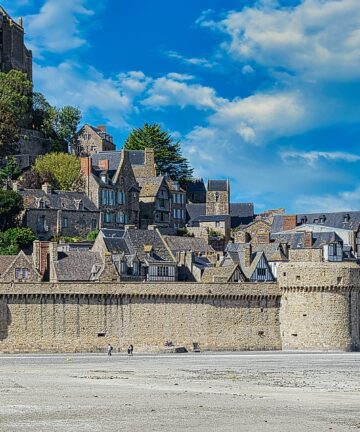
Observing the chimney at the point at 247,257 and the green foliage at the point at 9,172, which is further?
the green foliage at the point at 9,172

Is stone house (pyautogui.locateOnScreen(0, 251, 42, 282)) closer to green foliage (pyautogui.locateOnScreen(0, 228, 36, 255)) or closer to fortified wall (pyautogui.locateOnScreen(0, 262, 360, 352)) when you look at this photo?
fortified wall (pyautogui.locateOnScreen(0, 262, 360, 352))

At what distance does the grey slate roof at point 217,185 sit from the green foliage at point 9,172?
19445 mm

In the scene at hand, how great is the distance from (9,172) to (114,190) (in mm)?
8649

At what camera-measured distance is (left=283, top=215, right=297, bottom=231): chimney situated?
9255 cm

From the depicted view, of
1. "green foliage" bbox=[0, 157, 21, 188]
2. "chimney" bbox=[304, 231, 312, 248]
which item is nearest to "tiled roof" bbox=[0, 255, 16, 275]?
"green foliage" bbox=[0, 157, 21, 188]

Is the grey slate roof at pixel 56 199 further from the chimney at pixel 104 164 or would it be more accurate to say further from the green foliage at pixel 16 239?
the chimney at pixel 104 164

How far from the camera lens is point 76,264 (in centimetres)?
6444

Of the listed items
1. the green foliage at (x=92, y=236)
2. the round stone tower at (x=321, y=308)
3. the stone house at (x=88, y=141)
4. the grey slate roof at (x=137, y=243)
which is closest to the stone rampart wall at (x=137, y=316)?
the round stone tower at (x=321, y=308)

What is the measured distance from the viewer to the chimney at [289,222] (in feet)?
304

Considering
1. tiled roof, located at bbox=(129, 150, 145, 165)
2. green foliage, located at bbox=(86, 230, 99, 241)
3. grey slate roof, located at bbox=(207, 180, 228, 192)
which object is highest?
tiled roof, located at bbox=(129, 150, 145, 165)

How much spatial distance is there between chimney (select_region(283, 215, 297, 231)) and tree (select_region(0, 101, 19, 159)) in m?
24.3

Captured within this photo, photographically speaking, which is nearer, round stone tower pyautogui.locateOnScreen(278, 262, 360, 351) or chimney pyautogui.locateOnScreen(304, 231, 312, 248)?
round stone tower pyautogui.locateOnScreen(278, 262, 360, 351)

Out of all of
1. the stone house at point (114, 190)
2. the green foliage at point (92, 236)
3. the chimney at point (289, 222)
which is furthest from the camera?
the chimney at point (289, 222)

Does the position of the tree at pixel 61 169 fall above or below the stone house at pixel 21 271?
above
